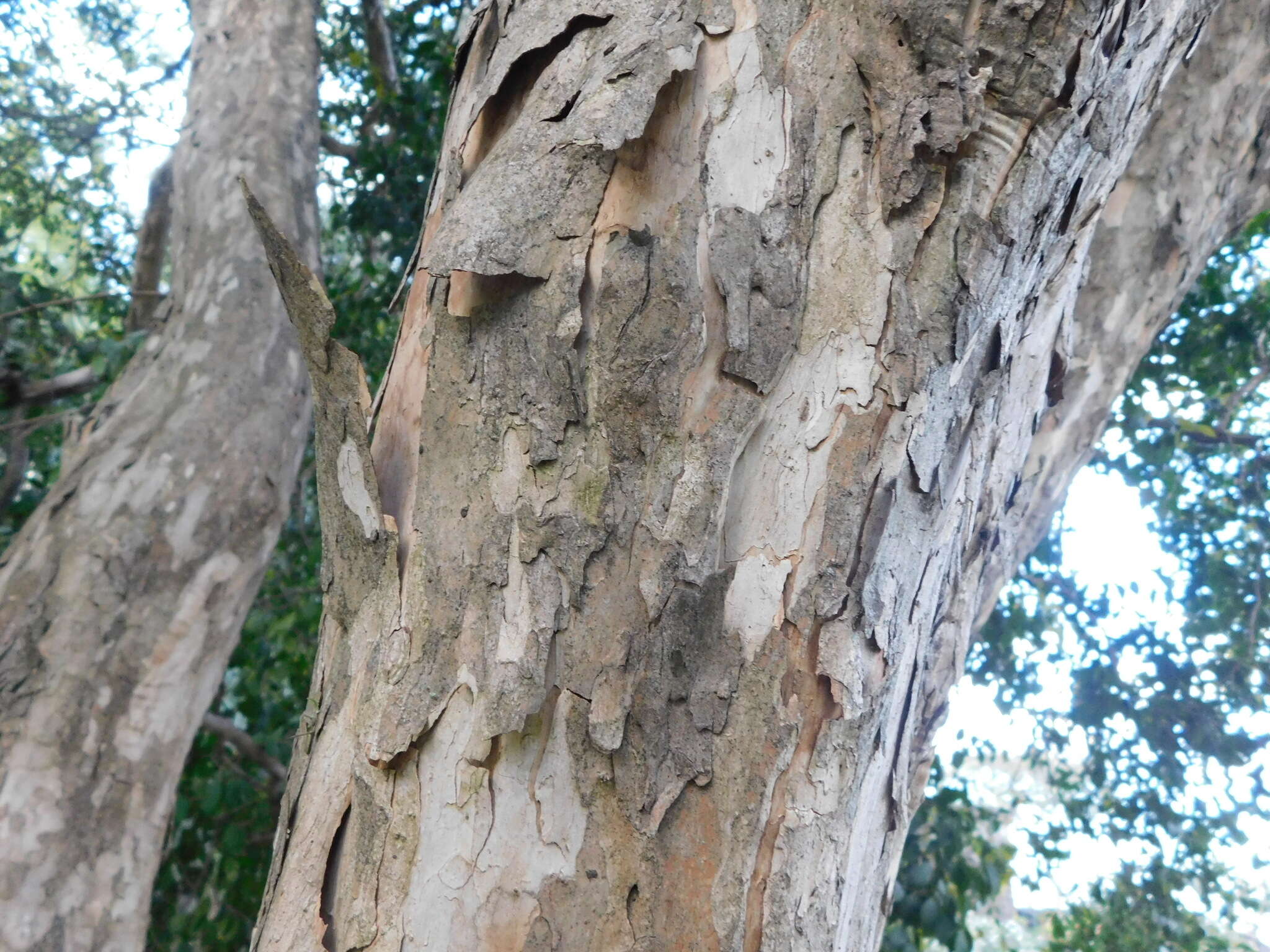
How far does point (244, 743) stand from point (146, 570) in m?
1.28

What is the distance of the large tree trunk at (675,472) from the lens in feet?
2.38

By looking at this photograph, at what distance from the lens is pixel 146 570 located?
179cm

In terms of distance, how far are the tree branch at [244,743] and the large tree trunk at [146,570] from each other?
37.4 inches

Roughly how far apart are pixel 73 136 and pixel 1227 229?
4.74 metres

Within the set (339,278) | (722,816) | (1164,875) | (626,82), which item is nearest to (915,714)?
(722,816)

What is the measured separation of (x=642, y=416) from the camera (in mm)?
769

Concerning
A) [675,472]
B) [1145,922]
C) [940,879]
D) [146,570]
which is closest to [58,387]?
[146,570]

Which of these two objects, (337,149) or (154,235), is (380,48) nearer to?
(337,149)

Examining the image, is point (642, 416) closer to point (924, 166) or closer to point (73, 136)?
point (924, 166)

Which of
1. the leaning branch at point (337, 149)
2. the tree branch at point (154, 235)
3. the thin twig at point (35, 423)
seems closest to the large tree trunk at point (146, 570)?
the thin twig at point (35, 423)

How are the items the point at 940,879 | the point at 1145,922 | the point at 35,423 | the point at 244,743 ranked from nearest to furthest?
the point at 35,423 → the point at 940,879 → the point at 244,743 → the point at 1145,922

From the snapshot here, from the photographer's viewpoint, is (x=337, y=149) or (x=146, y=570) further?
(x=337, y=149)

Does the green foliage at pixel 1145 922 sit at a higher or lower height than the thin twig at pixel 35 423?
lower

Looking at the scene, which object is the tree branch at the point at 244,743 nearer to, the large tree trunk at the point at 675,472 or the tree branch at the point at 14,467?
the tree branch at the point at 14,467
